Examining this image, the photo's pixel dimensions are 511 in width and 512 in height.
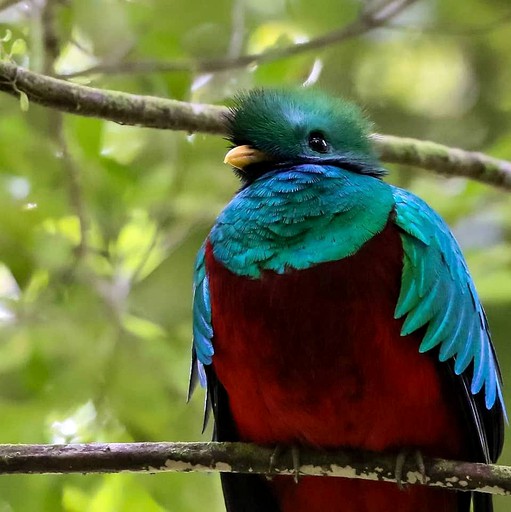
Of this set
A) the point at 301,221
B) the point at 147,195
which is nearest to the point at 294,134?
the point at 301,221

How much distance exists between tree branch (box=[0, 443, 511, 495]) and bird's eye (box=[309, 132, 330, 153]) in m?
0.85

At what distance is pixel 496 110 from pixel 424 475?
1768mm

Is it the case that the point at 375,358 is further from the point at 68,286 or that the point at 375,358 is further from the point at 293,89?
the point at 68,286

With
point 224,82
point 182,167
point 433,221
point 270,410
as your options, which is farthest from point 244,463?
point 224,82

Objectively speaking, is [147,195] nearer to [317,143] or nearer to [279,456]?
[317,143]

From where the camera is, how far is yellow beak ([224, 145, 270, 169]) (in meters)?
2.76

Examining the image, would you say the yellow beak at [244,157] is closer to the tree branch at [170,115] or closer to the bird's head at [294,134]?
the bird's head at [294,134]

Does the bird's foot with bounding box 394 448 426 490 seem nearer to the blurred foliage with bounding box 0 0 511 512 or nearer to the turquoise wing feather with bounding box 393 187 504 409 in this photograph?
the turquoise wing feather with bounding box 393 187 504 409

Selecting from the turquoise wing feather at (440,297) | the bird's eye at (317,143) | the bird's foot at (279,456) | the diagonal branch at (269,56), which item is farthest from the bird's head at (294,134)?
the bird's foot at (279,456)

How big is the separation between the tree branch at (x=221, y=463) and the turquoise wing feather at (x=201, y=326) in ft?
0.90

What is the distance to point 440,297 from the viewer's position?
2562 mm

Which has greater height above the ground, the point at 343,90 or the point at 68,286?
the point at 343,90

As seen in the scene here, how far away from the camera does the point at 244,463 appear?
2494 millimetres

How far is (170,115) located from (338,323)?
2.92 feet
